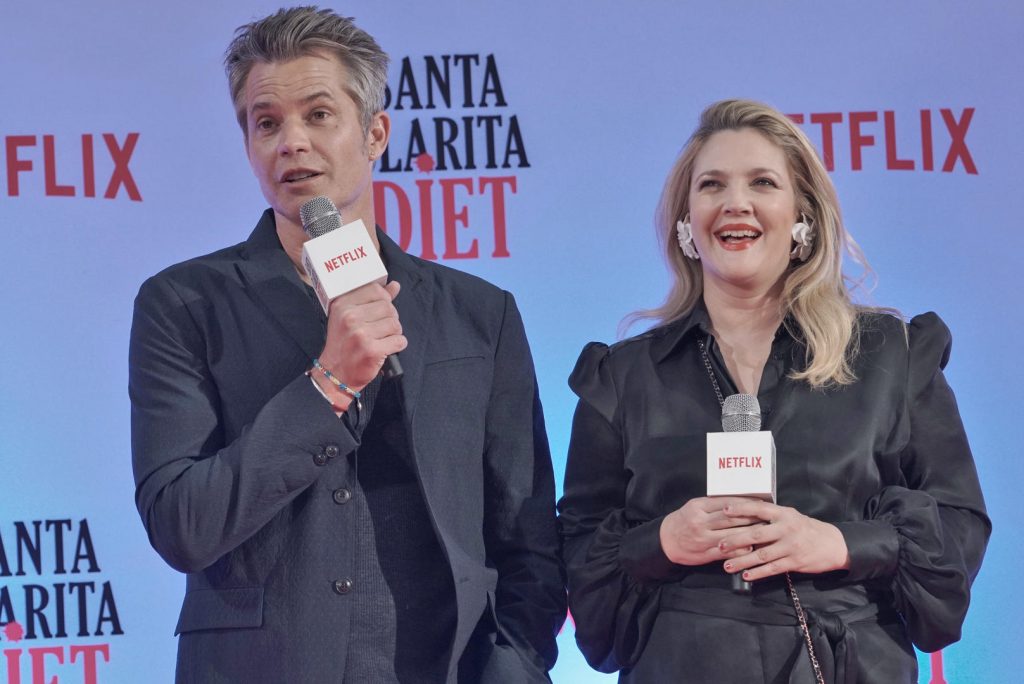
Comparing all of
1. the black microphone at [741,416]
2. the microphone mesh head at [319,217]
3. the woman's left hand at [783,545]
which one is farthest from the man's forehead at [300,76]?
the woman's left hand at [783,545]

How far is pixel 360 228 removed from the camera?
226cm

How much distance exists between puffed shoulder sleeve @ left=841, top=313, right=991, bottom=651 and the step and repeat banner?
47.7 inches

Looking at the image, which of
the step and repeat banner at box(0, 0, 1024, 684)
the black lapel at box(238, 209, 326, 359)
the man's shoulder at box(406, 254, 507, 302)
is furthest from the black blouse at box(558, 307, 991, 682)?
the step and repeat banner at box(0, 0, 1024, 684)

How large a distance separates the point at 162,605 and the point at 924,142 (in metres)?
2.49

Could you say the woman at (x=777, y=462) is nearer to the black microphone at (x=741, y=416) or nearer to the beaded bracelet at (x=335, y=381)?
the black microphone at (x=741, y=416)

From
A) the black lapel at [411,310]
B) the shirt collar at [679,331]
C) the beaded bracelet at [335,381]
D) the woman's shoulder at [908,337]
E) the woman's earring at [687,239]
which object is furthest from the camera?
the woman's earring at [687,239]

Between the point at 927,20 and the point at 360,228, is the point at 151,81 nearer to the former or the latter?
the point at 360,228

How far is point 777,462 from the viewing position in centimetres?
262

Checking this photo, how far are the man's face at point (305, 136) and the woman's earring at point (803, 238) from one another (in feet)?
2.95

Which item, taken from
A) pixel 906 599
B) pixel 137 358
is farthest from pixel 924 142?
pixel 137 358

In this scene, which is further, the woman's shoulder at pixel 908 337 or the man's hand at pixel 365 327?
the woman's shoulder at pixel 908 337

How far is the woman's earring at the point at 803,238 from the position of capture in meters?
2.88

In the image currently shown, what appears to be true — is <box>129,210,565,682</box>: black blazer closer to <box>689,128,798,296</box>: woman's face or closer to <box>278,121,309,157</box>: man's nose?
<box>278,121,309,157</box>: man's nose

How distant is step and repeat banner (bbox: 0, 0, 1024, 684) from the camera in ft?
12.5
